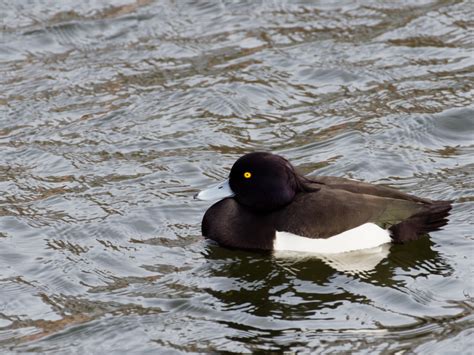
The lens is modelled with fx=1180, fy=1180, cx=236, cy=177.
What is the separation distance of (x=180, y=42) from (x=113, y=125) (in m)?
2.30

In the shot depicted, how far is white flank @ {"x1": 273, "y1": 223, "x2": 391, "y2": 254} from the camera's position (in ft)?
29.7

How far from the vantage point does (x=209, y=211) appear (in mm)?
9453

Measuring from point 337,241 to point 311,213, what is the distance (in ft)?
0.99

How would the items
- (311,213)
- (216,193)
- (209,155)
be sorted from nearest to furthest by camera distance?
(311,213)
(216,193)
(209,155)

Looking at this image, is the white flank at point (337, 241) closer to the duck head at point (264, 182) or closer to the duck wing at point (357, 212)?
the duck wing at point (357, 212)

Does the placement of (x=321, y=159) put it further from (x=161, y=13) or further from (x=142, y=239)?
(x=161, y=13)

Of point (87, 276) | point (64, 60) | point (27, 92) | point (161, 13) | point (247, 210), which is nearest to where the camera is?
point (87, 276)

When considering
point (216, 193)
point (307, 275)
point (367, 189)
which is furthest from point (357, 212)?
point (216, 193)

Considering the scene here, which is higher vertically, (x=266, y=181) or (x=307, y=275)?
(x=266, y=181)

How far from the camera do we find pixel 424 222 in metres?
9.16

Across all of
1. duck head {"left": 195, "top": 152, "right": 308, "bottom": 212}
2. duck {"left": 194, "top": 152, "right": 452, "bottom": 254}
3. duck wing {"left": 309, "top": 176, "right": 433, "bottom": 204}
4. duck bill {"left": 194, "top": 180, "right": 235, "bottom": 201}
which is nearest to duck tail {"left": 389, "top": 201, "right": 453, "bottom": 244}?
duck {"left": 194, "top": 152, "right": 452, "bottom": 254}

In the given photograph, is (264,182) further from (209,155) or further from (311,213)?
(209,155)

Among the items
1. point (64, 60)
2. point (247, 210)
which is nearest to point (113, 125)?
point (64, 60)

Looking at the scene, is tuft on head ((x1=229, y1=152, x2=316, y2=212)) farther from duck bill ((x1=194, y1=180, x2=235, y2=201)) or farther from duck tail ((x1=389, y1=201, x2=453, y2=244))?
duck tail ((x1=389, y1=201, x2=453, y2=244))
